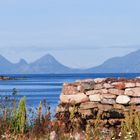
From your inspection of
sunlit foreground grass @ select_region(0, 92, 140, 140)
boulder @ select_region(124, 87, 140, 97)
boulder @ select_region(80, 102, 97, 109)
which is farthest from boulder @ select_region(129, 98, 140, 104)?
boulder @ select_region(80, 102, 97, 109)

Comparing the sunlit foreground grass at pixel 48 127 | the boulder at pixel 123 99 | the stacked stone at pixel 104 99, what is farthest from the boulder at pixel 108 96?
the sunlit foreground grass at pixel 48 127

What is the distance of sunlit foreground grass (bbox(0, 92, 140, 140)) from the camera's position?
13187 mm

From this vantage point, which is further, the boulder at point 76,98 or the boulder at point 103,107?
the boulder at point 76,98

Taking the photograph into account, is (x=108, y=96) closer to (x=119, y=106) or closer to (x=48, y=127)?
(x=119, y=106)

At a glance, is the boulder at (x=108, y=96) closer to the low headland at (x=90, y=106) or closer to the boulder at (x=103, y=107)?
the low headland at (x=90, y=106)

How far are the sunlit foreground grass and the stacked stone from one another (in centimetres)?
41

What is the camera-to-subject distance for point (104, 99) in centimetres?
1703

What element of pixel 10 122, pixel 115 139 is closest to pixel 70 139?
pixel 115 139

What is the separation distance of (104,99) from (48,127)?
2812mm

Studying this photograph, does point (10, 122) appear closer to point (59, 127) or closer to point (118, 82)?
point (59, 127)

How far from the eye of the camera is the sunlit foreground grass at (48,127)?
43.3 ft

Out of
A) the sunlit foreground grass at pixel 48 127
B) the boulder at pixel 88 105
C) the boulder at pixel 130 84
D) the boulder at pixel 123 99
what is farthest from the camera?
the boulder at pixel 130 84

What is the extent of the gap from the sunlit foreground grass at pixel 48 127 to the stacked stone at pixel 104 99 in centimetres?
41

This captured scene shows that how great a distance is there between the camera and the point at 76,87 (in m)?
17.7
